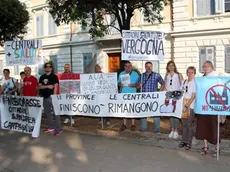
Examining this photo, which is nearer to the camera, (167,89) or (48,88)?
(167,89)

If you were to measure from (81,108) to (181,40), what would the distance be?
1281 cm

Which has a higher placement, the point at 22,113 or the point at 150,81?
the point at 150,81

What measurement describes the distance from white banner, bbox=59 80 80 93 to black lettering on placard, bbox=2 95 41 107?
1960mm

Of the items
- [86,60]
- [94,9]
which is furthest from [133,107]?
[86,60]

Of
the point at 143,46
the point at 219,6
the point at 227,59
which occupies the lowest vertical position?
the point at 143,46

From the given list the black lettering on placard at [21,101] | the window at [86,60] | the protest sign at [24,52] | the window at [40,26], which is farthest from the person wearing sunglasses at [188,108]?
the window at [40,26]

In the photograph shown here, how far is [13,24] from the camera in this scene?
1579 cm

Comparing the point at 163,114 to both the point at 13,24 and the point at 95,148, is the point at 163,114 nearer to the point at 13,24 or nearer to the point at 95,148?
the point at 95,148

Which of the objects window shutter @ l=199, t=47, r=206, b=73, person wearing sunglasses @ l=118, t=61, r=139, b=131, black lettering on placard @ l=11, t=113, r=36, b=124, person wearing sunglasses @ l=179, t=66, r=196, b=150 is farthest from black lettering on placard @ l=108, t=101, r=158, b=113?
window shutter @ l=199, t=47, r=206, b=73

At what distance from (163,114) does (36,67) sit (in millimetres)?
21336

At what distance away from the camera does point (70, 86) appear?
10.1m

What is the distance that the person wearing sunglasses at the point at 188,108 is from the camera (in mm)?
6508

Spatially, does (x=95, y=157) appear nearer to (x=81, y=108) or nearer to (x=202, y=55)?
(x=81, y=108)

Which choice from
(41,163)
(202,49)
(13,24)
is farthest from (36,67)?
(41,163)
